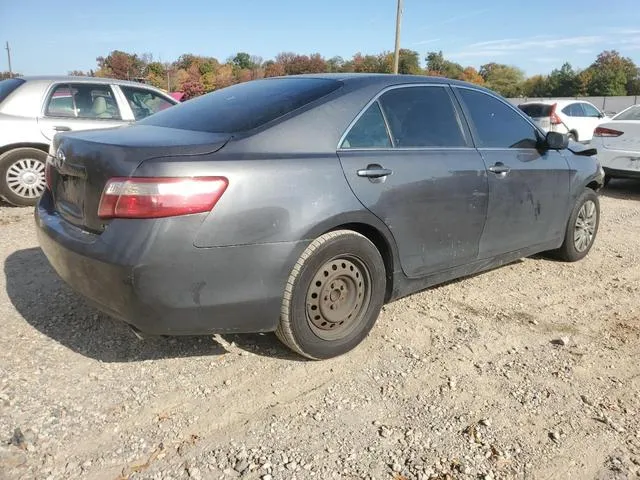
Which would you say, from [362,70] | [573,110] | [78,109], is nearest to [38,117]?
[78,109]

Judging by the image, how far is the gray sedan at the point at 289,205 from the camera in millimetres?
2402

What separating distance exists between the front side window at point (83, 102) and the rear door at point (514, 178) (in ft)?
16.1

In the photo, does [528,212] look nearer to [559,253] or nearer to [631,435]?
[559,253]

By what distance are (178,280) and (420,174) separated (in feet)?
5.22

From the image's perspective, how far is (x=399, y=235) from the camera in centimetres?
314

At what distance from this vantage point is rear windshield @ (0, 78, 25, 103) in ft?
20.9

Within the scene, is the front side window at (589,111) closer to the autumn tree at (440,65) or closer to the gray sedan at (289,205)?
the gray sedan at (289,205)

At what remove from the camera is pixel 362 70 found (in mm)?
63812

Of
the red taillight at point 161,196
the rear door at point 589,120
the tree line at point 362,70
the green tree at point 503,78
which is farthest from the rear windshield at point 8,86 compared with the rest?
the green tree at point 503,78

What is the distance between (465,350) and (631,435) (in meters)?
0.97

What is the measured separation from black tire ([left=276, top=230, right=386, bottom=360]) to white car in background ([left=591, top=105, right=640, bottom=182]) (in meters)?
6.89

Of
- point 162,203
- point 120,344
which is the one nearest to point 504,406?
point 162,203

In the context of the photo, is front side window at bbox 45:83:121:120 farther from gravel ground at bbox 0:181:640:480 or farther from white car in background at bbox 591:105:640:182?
white car in background at bbox 591:105:640:182

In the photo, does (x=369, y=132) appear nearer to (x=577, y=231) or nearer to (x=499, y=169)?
(x=499, y=169)
